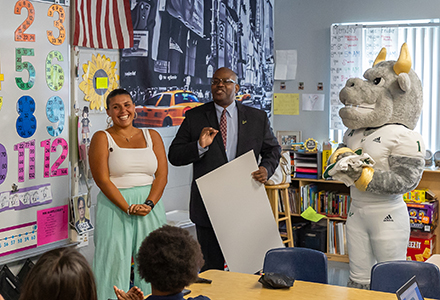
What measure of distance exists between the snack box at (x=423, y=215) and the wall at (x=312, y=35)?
4.39ft

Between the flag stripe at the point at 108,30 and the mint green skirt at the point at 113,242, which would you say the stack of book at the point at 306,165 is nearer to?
the flag stripe at the point at 108,30

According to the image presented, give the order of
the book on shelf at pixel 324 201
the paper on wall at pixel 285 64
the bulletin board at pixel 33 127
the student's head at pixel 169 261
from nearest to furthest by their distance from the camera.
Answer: the student's head at pixel 169 261
the bulletin board at pixel 33 127
the book on shelf at pixel 324 201
the paper on wall at pixel 285 64

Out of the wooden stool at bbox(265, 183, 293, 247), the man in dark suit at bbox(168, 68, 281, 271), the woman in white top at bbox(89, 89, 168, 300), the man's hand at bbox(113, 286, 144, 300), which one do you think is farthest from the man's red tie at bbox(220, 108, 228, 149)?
the wooden stool at bbox(265, 183, 293, 247)

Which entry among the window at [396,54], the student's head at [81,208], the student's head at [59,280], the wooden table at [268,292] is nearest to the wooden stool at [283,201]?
the window at [396,54]

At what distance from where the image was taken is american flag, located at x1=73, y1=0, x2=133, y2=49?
2961 mm

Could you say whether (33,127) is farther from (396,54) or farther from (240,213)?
(396,54)

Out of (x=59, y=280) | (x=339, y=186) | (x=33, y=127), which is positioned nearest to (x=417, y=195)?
(x=339, y=186)

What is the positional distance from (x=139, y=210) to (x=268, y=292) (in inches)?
35.8

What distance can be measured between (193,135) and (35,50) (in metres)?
1.01

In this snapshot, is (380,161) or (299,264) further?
(380,161)

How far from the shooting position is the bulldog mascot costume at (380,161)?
108 inches

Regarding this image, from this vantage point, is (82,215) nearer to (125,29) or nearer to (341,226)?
(125,29)

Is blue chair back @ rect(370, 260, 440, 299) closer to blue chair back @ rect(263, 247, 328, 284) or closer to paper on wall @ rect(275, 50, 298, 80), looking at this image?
blue chair back @ rect(263, 247, 328, 284)

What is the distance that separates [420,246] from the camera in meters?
4.38
